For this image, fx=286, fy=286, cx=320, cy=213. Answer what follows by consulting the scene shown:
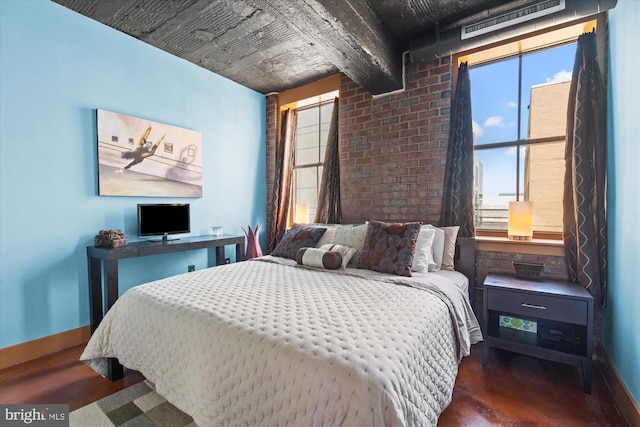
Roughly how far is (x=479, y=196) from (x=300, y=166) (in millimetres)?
2378

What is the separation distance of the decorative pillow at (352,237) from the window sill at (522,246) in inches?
40.0

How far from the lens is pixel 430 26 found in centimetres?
263

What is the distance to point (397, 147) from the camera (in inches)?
119

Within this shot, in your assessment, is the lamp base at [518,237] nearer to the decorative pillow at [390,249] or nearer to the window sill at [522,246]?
the window sill at [522,246]

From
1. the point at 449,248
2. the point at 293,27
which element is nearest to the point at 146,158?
the point at 293,27

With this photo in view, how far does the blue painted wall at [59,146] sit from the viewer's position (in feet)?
7.04

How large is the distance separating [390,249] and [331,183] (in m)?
1.56

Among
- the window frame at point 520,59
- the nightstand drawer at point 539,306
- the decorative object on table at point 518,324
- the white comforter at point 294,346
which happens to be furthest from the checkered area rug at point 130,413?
the window frame at point 520,59

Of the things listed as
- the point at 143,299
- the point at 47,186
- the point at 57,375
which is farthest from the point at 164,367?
the point at 47,186

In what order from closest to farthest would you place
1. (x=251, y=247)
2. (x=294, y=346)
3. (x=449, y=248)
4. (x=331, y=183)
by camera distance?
1. (x=294, y=346)
2. (x=449, y=248)
3. (x=331, y=183)
4. (x=251, y=247)

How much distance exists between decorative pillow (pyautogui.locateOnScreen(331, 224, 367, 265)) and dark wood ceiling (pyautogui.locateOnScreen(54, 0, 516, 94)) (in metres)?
1.46

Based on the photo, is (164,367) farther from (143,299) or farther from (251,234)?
(251,234)

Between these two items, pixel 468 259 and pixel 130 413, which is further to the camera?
pixel 468 259

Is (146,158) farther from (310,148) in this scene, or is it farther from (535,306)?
(535,306)
